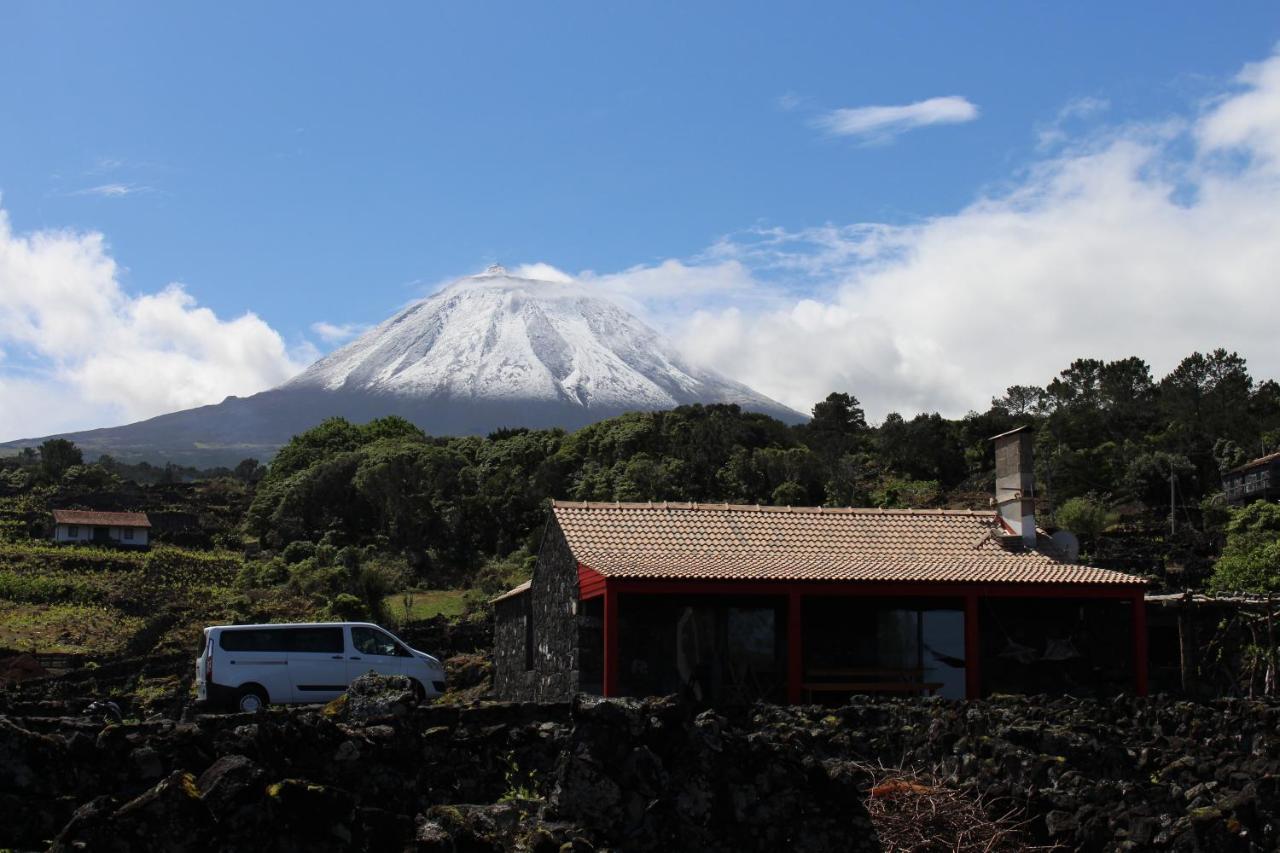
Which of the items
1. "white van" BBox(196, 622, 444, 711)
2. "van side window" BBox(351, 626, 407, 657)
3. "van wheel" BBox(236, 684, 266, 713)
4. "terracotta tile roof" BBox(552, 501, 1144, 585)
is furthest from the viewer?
"van side window" BBox(351, 626, 407, 657)

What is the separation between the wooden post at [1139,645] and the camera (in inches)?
794

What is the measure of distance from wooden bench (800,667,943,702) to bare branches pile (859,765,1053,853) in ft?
32.2

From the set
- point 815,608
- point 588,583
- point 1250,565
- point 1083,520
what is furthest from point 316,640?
point 1083,520

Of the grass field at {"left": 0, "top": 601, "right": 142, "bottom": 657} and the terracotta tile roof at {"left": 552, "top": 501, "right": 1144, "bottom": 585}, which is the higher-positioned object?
the terracotta tile roof at {"left": 552, "top": 501, "right": 1144, "bottom": 585}

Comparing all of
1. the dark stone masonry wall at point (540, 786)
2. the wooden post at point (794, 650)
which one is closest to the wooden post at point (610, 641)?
the wooden post at point (794, 650)

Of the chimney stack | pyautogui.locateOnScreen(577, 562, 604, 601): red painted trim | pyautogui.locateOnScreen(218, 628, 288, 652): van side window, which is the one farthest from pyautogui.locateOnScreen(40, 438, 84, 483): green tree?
the chimney stack

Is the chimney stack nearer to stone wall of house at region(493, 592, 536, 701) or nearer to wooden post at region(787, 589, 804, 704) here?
wooden post at region(787, 589, 804, 704)

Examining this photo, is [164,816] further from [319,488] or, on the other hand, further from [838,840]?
[319,488]

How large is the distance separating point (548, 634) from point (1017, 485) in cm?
802

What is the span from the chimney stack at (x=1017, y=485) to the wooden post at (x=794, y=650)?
17.6ft

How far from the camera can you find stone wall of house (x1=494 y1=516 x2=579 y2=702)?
2052 centimetres

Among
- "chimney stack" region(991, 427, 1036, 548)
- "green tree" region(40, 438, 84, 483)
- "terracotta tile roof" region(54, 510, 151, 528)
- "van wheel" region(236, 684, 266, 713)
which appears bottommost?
"van wheel" region(236, 684, 266, 713)

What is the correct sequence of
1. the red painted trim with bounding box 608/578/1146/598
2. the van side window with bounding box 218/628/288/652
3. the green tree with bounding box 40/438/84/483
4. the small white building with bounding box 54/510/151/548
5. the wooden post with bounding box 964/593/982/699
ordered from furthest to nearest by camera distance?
1. the green tree with bounding box 40/438/84/483
2. the small white building with bounding box 54/510/151/548
3. the van side window with bounding box 218/628/288/652
4. the wooden post with bounding box 964/593/982/699
5. the red painted trim with bounding box 608/578/1146/598

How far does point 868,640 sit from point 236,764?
1552cm
